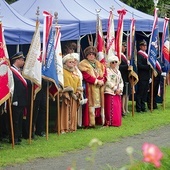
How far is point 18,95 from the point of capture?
33.6 ft

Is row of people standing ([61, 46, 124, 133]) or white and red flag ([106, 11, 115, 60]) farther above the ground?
white and red flag ([106, 11, 115, 60])

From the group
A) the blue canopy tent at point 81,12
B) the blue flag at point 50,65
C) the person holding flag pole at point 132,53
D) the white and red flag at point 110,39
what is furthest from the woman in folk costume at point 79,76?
the person holding flag pole at point 132,53

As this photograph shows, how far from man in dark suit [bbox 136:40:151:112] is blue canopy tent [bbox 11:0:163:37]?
2.41ft

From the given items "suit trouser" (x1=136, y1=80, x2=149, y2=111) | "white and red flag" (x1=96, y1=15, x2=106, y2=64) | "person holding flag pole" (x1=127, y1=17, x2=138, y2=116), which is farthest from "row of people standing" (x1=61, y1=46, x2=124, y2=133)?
"suit trouser" (x1=136, y1=80, x2=149, y2=111)

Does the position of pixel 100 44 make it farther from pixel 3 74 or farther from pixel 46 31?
pixel 3 74

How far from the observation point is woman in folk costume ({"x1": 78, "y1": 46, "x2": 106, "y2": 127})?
12.2m

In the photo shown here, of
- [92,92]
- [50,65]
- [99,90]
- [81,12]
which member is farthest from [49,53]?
[81,12]

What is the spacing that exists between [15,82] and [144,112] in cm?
591

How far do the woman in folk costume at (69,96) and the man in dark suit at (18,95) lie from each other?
137 cm

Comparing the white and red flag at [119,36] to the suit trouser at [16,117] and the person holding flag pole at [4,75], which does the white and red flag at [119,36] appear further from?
the person holding flag pole at [4,75]

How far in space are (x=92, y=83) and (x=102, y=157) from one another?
10.1 ft

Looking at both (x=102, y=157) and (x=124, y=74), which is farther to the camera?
(x=124, y=74)

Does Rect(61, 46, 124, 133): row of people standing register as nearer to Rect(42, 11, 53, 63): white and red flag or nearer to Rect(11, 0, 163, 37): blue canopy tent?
Rect(42, 11, 53, 63): white and red flag

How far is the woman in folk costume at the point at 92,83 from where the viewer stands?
1223cm
